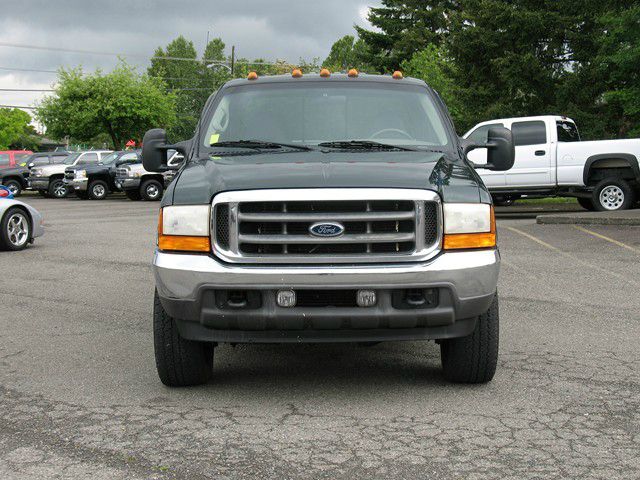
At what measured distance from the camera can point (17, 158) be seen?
127ft

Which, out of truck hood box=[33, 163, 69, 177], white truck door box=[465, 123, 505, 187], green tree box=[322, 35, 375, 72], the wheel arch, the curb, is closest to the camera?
the curb

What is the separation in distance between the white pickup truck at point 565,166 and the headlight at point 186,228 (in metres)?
15.0

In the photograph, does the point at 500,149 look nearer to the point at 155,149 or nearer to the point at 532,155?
the point at 155,149

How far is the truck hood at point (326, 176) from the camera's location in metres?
5.09

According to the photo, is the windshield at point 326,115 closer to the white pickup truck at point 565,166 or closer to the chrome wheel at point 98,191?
the white pickup truck at point 565,166

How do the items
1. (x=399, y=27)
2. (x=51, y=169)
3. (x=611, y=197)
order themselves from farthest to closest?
(x=399, y=27)
(x=51, y=169)
(x=611, y=197)

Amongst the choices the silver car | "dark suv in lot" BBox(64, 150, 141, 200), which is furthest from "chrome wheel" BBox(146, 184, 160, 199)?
the silver car

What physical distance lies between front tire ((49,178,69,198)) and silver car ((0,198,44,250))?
22.2 meters

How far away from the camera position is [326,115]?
6.55 m

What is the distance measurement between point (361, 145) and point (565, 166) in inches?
593

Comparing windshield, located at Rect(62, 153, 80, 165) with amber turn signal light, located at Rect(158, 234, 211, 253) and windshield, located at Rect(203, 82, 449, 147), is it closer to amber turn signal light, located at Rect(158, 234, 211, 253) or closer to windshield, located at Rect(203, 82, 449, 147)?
windshield, located at Rect(203, 82, 449, 147)

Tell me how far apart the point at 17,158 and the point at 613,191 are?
2656 cm

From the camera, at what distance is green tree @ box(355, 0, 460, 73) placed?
61219 millimetres

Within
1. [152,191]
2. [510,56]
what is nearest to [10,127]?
[152,191]
